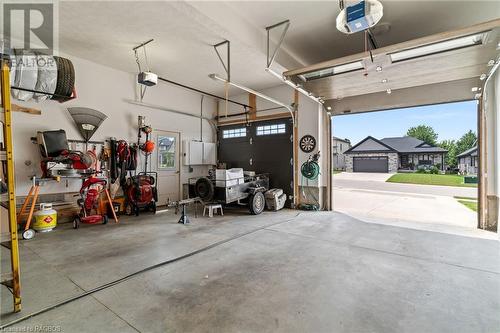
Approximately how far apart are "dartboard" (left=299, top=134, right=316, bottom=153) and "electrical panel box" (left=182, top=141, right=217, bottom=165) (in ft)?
10.4

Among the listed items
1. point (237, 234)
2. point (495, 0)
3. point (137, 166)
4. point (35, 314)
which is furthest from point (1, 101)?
point (495, 0)

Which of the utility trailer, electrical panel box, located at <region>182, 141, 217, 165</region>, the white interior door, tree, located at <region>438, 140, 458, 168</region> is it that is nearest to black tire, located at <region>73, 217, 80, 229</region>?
the white interior door

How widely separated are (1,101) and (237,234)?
3415 mm

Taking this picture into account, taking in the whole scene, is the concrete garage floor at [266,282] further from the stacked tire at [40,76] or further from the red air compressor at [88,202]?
the stacked tire at [40,76]

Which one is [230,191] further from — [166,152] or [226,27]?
[226,27]

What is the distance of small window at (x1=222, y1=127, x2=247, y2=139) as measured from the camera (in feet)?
26.2

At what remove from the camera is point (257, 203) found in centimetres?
609

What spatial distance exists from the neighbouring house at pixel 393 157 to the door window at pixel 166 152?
25.1 meters

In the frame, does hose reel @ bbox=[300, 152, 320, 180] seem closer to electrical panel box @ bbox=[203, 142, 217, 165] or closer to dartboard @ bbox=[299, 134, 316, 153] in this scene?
dartboard @ bbox=[299, 134, 316, 153]

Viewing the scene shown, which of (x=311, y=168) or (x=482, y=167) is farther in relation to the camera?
(x=311, y=168)

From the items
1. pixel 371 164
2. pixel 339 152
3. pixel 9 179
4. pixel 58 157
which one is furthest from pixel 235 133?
pixel 339 152

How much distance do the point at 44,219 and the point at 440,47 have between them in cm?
689

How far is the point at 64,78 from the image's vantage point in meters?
4.27

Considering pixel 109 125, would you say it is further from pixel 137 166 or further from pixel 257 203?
pixel 257 203
